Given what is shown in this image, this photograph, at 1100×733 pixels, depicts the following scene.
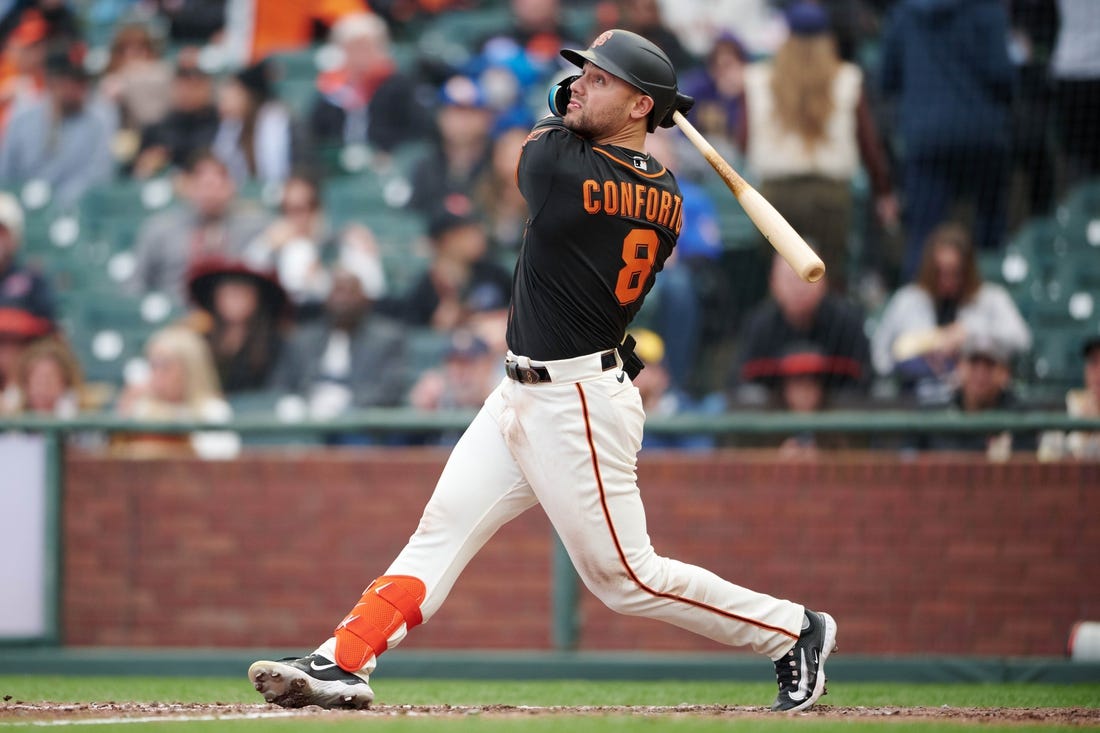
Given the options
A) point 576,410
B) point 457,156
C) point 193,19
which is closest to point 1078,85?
point 457,156

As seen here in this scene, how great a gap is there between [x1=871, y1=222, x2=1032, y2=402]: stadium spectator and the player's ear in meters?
3.41

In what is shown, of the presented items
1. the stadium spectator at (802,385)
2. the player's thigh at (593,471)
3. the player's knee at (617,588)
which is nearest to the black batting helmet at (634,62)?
the player's thigh at (593,471)

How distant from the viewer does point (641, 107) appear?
4230mm

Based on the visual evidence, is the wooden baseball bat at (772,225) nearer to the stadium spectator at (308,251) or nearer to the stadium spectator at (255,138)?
the stadium spectator at (308,251)

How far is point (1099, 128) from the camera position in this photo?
8.56m

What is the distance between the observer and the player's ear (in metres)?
4.21

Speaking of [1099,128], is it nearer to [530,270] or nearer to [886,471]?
[886,471]

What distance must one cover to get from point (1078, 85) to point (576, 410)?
5525mm

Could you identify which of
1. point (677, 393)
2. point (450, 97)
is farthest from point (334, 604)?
point (450, 97)

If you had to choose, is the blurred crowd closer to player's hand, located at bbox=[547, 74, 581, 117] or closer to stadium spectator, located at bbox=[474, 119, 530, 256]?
stadium spectator, located at bbox=[474, 119, 530, 256]

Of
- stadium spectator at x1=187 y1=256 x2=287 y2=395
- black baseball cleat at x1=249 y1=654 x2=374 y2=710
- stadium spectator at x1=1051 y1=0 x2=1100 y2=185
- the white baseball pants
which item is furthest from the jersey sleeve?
stadium spectator at x1=1051 y1=0 x2=1100 y2=185

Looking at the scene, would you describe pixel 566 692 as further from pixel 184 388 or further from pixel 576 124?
pixel 184 388

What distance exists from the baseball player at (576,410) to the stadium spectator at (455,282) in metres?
4.24

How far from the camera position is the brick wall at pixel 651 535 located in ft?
21.0
